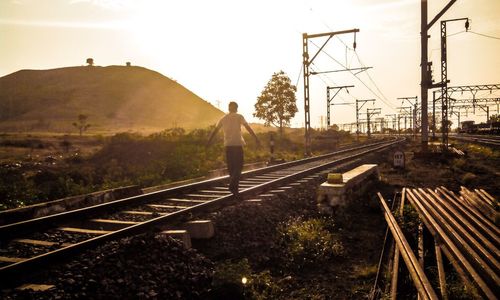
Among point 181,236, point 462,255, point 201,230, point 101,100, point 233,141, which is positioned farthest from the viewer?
point 101,100

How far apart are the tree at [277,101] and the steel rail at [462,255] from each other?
36255 millimetres

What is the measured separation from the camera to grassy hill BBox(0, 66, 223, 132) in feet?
257

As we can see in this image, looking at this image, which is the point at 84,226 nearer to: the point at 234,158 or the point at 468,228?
the point at 234,158

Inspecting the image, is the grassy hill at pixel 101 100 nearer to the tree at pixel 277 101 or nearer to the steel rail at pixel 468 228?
the tree at pixel 277 101

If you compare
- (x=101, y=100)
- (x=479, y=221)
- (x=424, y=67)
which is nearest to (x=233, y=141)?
(x=479, y=221)

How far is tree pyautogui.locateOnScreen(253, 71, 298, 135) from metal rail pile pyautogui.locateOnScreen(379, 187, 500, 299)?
34709 millimetres

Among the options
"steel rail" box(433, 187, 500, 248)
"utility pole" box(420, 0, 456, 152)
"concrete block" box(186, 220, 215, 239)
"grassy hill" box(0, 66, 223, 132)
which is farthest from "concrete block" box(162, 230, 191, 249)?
"grassy hill" box(0, 66, 223, 132)

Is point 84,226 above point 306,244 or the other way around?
above

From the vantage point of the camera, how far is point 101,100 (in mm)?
96125

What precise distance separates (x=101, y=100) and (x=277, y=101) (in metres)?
70.6

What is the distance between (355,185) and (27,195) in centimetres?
905

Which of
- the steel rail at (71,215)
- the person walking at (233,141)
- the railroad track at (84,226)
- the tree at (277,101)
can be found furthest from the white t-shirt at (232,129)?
the tree at (277,101)

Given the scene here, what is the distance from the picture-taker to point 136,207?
21.8ft

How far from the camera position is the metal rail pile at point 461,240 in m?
3.61
